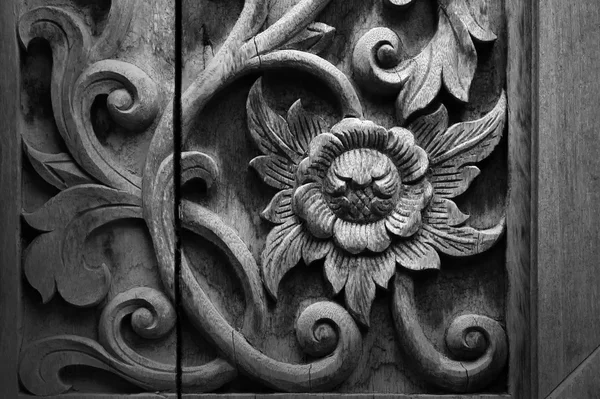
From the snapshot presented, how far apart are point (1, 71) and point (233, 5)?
1.01ft

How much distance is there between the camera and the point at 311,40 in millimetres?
1339

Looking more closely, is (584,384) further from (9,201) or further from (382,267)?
(9,201)

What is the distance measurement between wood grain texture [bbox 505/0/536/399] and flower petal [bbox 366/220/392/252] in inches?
6.1

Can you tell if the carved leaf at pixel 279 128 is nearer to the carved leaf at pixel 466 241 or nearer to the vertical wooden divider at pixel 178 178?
the vertical wooden divider at pixel 178 178

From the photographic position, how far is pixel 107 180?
1320 mm

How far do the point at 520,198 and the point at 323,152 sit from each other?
0.84 ft

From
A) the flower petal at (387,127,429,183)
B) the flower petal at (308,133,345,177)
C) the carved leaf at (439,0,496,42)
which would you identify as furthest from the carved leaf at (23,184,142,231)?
the carved leaf at (439,0,496,42)

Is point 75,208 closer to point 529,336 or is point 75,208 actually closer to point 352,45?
point 352,45

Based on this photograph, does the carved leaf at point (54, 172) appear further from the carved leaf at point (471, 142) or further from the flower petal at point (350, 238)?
the carved leaf at point (471, 142)

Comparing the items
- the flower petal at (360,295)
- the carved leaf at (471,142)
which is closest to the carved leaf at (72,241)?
the flower petal at (360,295)

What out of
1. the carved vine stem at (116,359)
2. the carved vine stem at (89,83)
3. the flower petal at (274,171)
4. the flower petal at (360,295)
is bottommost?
the carved vine stem at (116,359)

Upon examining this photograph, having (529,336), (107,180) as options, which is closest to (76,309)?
(107,180)

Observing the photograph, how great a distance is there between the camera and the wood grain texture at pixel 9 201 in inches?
51.0

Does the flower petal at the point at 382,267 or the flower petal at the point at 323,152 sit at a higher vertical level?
the flower petal at the point at 323,152
